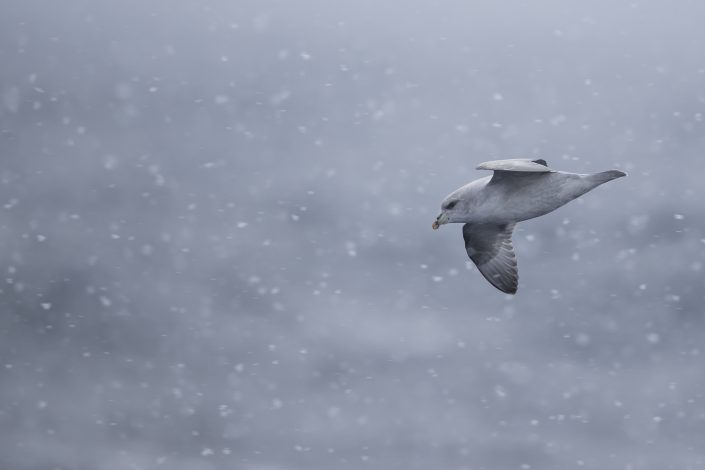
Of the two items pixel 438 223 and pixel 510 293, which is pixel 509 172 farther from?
pixel 510 293

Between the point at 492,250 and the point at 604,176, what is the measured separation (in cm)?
440

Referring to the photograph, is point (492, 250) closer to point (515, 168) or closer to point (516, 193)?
point (516, 193)

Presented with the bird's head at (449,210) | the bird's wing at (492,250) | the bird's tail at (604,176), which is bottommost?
the bird's tail at (604,176)

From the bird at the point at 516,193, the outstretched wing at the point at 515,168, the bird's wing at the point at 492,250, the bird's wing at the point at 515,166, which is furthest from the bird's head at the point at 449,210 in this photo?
the bird's wing at the point at 492,250

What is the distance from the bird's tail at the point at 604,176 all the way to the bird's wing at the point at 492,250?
3974 mm

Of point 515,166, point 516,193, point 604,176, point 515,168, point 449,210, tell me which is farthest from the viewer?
point 449,210

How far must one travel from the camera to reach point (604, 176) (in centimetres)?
1586

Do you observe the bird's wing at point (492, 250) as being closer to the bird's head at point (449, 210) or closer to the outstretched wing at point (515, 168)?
the bird's head at point (449, 210)

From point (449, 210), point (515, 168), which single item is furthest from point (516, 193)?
point (515, 168)

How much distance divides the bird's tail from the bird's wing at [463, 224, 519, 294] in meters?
3.97

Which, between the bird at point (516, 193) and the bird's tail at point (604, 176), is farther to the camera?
the bird at point (516, 193)

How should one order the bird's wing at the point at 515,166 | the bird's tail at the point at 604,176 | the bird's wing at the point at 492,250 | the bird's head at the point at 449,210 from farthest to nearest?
the bird's wing at the point at 492,250
the bird's head at the point at 449,210
the bird's tail at the point at 604,176
the bird's wing at the point at 515,166

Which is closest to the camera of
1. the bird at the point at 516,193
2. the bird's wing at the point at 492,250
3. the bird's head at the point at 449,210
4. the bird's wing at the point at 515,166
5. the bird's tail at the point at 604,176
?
the bird's wing at the point at 515,166

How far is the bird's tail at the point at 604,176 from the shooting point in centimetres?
1557
